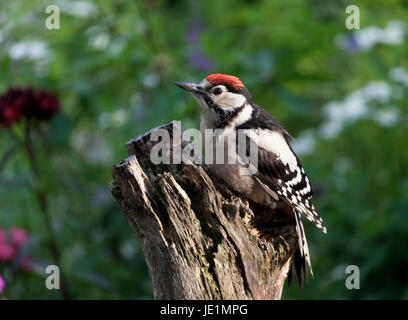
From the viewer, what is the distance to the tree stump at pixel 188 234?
2.53m

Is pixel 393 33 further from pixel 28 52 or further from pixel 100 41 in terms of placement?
pixel 28 52

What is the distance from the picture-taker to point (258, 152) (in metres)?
3.13

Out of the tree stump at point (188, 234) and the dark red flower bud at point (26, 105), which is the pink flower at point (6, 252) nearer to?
the dark red flower bud at point (26, 105)

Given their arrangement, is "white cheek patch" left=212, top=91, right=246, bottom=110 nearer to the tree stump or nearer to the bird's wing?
the bird's wing

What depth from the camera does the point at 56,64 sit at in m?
→ 4.77

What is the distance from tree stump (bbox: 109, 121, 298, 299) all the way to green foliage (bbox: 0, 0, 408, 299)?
4.98ft

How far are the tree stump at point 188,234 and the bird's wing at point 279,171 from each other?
1.28ft

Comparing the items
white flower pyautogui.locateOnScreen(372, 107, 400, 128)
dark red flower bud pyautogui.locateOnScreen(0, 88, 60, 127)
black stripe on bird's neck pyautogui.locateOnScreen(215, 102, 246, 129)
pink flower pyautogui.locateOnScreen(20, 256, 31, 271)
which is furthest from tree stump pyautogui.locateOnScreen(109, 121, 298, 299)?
white flower pyautogui.locateOnScreen(372, 107, 400, 128)

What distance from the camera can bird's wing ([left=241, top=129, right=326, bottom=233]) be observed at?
312 centimetres

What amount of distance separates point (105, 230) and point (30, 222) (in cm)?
59

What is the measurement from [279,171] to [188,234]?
2.64ft

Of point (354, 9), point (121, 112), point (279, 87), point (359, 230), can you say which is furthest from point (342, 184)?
point (121, 112)

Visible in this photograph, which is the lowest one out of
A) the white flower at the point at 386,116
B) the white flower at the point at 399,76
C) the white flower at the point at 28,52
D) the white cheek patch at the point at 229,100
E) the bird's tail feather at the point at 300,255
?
the bird's tail feather at the point at 300,255

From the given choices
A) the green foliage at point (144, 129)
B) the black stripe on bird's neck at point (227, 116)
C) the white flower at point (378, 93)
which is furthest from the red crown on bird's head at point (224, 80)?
the white flower at point (378, 93)
